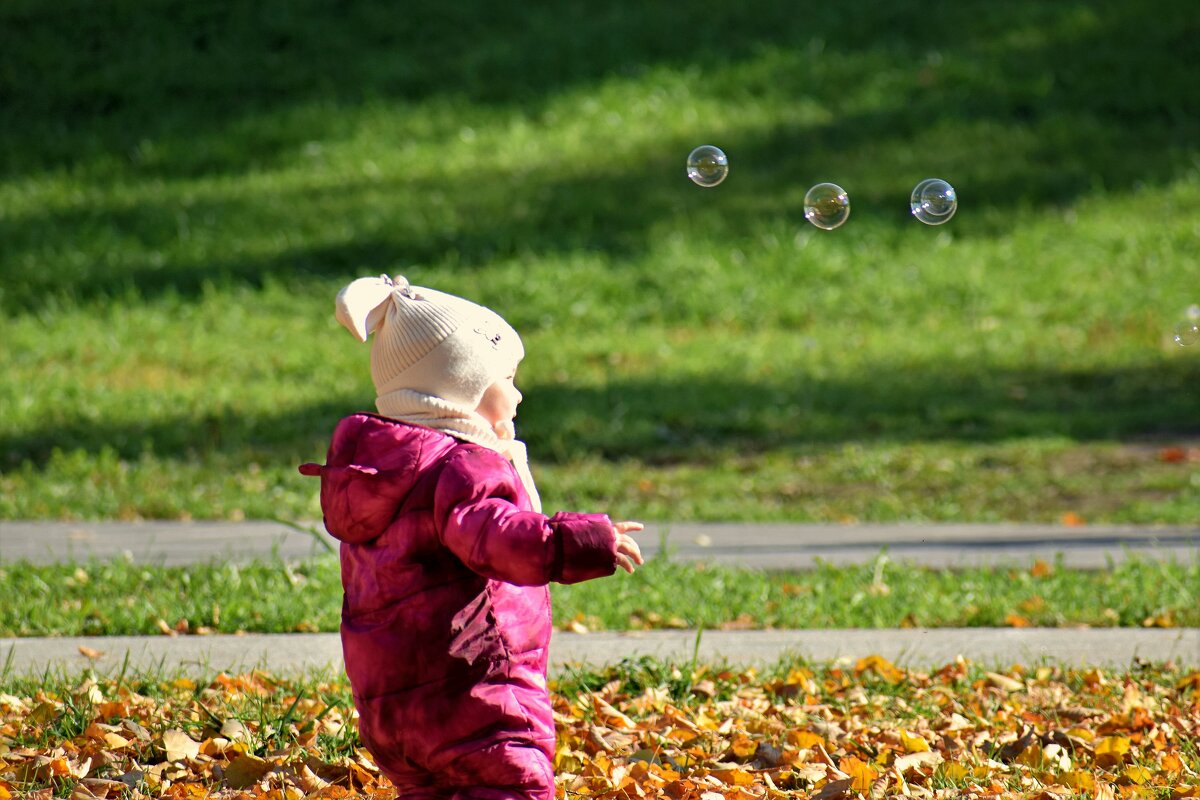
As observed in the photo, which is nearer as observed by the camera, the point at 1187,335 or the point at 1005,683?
the point at 1005,683

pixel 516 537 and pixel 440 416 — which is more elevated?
pixel 440 416

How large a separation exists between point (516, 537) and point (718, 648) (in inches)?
93.7

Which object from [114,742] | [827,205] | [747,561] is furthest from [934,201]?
[114,742]

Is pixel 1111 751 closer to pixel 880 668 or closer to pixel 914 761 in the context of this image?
pixel 914 761

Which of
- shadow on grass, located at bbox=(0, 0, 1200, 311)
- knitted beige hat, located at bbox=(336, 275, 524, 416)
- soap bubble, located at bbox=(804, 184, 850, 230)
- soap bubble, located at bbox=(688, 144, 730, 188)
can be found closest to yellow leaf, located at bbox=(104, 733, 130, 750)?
knitted beige hat, located at bbox=(336, 275, 524, 416)

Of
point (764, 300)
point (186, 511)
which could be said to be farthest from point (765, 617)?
point (764, 300)

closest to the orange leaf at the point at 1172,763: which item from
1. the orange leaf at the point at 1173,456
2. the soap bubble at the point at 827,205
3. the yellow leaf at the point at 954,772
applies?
the yellow leaf at the point at 954,772

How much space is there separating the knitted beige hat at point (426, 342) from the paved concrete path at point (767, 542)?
11.2 ft

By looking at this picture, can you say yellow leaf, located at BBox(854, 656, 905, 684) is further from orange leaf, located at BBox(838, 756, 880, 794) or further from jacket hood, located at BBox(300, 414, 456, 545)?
jacket hood, located at BBox(300, 414, 456, 545)

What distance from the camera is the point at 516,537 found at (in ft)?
9.02

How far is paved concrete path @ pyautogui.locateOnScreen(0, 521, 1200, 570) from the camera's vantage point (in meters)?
6.60

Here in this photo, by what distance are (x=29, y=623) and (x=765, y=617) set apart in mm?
2604

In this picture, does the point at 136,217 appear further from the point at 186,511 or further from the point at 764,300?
the point at 186,511

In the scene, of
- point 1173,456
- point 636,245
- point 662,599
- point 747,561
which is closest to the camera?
point 662,599
